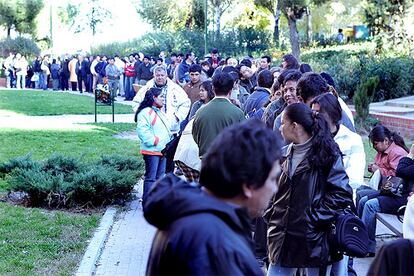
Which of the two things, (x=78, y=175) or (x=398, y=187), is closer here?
(x=398, y=187)

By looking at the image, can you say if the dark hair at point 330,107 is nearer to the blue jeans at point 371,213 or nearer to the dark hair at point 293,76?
the dark hair at point 293,76

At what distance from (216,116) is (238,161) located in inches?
187

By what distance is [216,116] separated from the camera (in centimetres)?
732

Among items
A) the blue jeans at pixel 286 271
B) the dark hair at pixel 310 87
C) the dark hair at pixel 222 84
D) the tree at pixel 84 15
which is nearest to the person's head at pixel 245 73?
the dark hair at pixel 222 84

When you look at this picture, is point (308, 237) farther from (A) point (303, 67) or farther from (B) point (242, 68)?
(B) point (242, 68)

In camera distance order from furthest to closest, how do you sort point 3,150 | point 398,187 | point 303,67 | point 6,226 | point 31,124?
point 31,124 < point 3,150 < point 303,67 < point 6,226 < point 398,187

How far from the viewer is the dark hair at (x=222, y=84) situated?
7.38 meters

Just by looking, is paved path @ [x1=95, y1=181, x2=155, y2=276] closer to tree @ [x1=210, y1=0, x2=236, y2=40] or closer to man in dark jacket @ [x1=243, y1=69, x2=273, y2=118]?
man in dark jacket @ [x1=243, y1=69, x2=273, y2=118]

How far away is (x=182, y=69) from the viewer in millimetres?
20375

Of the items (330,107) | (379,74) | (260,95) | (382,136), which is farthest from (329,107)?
(379,74)

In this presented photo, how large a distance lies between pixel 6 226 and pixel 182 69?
1179 cm

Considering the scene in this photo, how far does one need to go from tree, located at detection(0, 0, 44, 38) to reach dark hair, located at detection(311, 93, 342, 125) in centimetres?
5011

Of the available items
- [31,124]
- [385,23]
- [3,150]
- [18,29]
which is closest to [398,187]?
[3,150]

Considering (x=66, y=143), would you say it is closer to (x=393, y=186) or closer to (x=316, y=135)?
(x=393, y=186)
